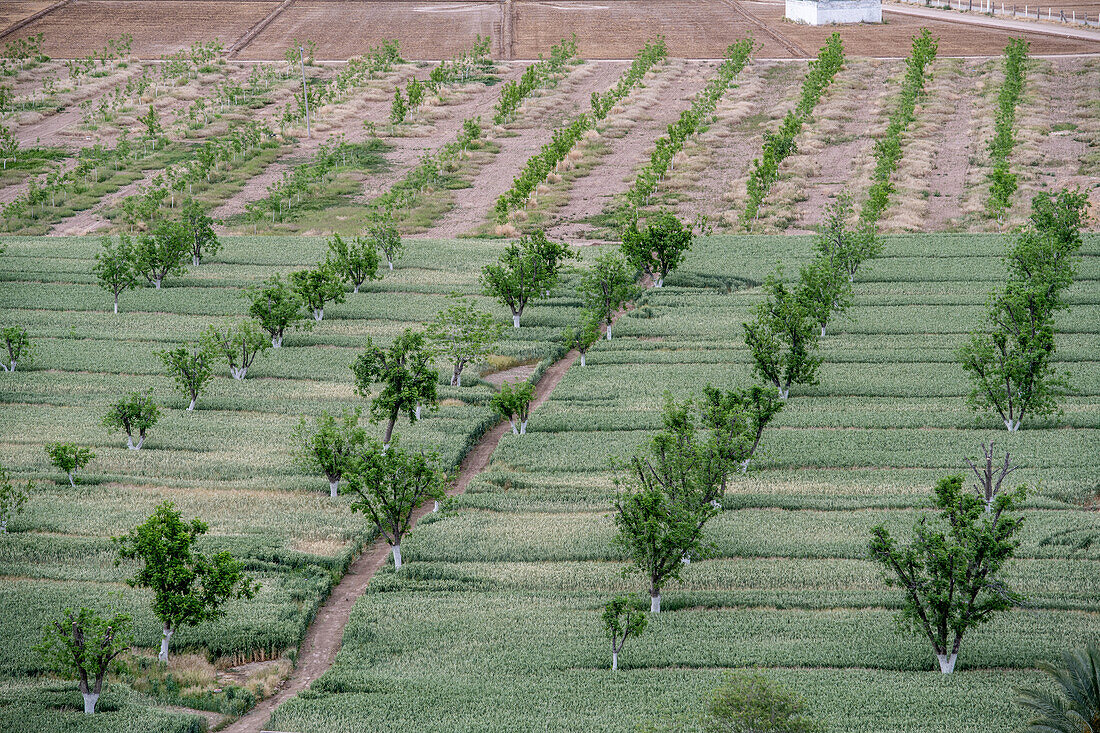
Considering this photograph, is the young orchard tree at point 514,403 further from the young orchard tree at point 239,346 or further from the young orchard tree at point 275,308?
the young orchard tree at point 275,308

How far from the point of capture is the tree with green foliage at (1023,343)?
47.6 metres

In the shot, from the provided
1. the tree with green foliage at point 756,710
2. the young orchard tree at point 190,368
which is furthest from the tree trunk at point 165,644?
the young orchard tree at point 190,368

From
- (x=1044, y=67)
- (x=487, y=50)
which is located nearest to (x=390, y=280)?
(x=487, y=50)

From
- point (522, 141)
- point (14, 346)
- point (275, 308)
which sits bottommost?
point (14, 346)

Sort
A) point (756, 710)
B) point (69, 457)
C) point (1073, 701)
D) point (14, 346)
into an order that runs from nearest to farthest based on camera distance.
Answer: point (756, 710) → point (1073, 701) → point (69, 457) → point (14, 346)

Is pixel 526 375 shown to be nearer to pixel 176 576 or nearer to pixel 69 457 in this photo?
pixel 69 457

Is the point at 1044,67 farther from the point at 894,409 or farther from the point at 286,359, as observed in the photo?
the point at 286,359

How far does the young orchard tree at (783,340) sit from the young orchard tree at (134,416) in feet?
85.5

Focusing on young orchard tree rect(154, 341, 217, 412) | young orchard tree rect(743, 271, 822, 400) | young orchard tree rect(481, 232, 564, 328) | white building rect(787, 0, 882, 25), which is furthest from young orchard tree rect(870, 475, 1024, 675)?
white building rect(787, 0, 882, 25)

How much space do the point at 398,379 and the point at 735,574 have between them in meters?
17.2

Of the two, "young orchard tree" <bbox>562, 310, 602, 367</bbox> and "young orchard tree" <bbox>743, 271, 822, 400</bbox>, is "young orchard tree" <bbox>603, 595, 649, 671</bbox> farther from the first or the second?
"young orchard tree" <bbox>562, 310, 602, 367</bbox>

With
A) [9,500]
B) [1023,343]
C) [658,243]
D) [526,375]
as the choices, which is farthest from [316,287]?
[1023,343]

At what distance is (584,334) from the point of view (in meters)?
56.1

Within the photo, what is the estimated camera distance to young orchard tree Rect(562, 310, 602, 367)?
184ft
